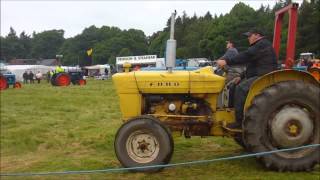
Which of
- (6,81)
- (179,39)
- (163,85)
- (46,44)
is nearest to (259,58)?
(163,85)

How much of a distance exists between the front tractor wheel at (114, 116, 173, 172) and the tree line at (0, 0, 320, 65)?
1795 mm

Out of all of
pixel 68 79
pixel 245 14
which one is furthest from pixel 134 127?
A: pixel 245 14

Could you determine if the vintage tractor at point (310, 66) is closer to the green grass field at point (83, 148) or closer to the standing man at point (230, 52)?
the standing man at point (230, 52)

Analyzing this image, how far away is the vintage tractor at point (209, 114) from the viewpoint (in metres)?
6.10

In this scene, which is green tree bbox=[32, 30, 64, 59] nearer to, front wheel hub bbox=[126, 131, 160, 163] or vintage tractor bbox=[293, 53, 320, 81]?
vintage tractor bbox=[293, 53, 320, 81]

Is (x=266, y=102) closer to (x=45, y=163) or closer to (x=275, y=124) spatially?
(x=275, y=124)

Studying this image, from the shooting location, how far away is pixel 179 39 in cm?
7675

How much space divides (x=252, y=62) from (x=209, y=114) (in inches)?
34.0

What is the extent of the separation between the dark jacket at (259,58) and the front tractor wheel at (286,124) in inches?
12.8

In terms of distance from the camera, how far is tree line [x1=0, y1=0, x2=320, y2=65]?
51.1 metres

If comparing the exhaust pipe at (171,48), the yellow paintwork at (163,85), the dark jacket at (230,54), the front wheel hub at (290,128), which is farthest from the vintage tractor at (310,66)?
the exhaust pipe at (171,48)

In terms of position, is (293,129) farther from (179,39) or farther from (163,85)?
(179,39)

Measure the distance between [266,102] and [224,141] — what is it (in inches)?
107

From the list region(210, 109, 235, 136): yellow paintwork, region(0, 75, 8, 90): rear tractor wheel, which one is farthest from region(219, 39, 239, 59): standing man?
region(0, 75, 8, 90): rear tractor wheel
